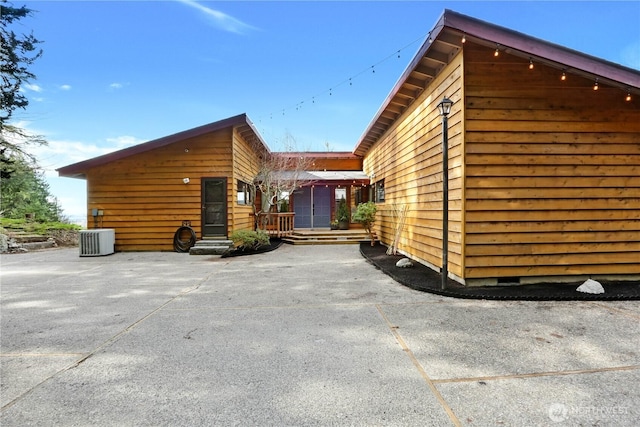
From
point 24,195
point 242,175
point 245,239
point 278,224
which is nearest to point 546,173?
point 245,239

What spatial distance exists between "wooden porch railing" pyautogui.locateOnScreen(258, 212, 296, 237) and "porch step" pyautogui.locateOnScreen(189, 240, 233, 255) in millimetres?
2345

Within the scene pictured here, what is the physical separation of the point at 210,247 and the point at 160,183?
245cm

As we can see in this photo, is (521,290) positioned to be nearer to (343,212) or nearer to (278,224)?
(278,224)

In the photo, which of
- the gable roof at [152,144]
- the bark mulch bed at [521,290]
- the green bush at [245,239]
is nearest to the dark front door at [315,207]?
the green bush at [245,239]

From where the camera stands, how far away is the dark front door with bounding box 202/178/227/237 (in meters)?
8.74

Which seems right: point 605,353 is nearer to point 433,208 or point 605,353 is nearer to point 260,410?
point 260,410

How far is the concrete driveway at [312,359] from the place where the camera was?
166cm

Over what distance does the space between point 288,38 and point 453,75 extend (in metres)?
13.2

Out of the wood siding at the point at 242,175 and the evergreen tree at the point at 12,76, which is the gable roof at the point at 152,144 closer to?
the wood siding at the point at 242,175

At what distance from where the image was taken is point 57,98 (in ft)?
33.0

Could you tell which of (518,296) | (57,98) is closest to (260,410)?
(518,296)

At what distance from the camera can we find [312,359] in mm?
2270

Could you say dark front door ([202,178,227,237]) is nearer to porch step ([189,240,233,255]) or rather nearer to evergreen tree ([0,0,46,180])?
porch step ([189,240,233,255])

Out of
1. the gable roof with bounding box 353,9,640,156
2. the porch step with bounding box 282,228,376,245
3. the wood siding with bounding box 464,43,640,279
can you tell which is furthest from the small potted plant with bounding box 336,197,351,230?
the wood siding with bounding box 464,43,640,279
